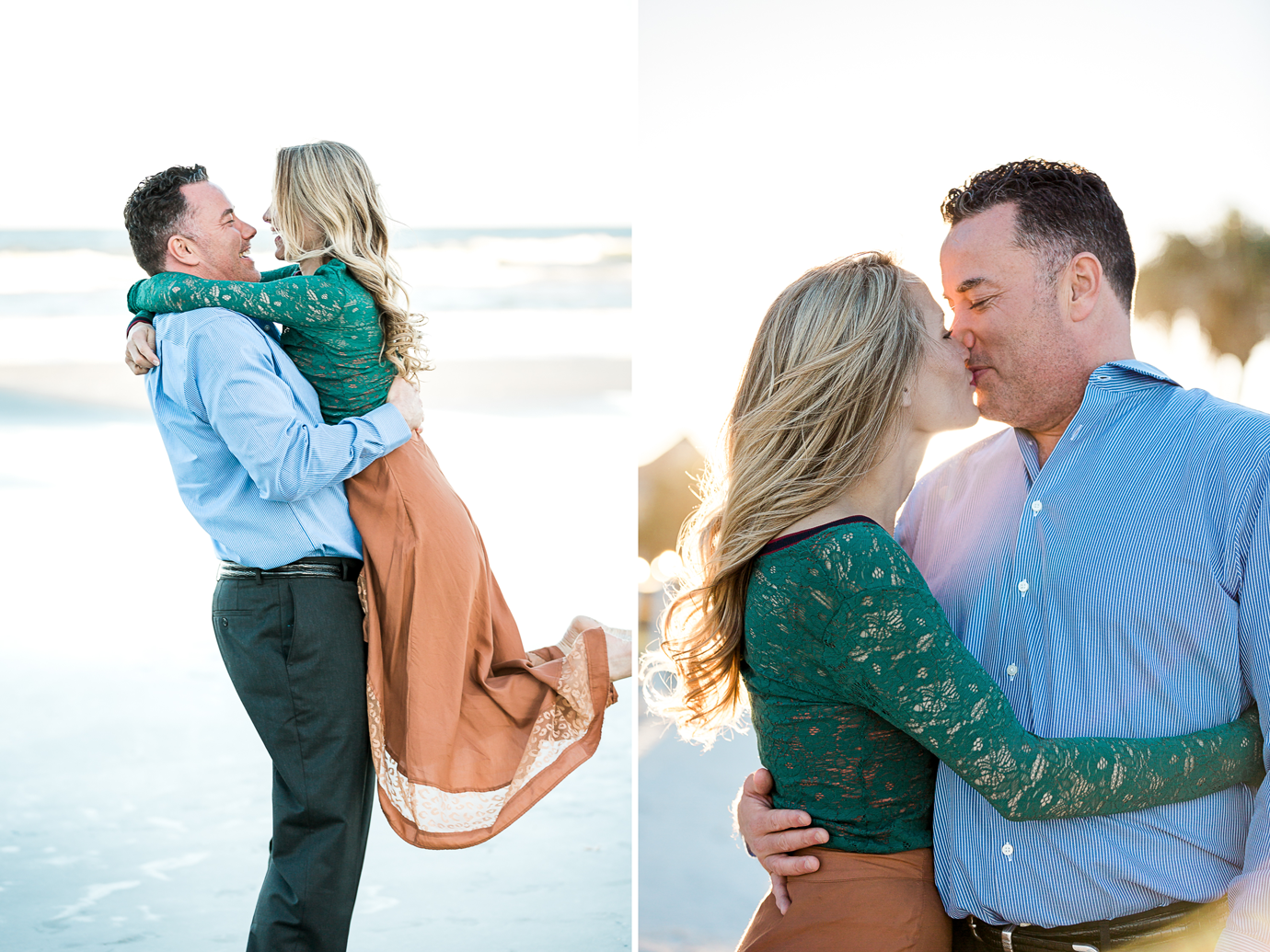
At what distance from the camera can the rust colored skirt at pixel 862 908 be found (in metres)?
1.46

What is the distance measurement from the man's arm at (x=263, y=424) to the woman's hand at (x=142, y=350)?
63 mm

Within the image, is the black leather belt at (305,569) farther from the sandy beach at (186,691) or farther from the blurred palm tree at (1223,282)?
the blurred palm tree at (1223,282)

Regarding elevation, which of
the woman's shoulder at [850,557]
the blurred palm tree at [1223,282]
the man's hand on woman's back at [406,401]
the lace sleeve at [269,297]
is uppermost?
the lace sleeve at [269,297]

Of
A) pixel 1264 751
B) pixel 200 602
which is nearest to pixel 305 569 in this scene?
pixel 1264 751

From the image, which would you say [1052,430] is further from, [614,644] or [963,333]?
[614,644]

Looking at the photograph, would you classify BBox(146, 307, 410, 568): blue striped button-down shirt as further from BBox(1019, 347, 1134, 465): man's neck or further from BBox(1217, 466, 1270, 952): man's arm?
BBox(1217, 466, 1270, 952): man's arm

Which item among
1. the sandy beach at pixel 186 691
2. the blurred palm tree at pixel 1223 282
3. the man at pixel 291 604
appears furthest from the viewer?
the blurred palm tree at pixel 1223 282

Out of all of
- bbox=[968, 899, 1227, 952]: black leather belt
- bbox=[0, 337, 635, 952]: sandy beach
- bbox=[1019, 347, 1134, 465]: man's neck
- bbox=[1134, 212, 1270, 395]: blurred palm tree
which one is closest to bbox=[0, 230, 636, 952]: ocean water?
bbox=[0, 337, 635, 952]: sandy beach

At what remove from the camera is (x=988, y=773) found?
135 centimetres

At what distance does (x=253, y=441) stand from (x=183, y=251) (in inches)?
22.6

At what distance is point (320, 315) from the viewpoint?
2.13 meters

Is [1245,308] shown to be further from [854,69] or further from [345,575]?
[345,575]

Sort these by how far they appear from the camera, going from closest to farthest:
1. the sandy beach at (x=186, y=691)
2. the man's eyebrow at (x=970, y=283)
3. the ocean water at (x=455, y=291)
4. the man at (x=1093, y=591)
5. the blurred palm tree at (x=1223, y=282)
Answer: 1. the man at (x=1093, y=591)
2. the man's eyebrow at (x=970, y=283)
3. the sandy beach at (x=186, y=691)
4. the ocean water at (x=455, y=291)
5. the blurred palm tree at (x=1223, y=282)

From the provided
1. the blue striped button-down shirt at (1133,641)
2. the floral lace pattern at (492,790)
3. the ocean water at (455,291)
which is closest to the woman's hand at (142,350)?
the floral lace pattern at (492,790)
